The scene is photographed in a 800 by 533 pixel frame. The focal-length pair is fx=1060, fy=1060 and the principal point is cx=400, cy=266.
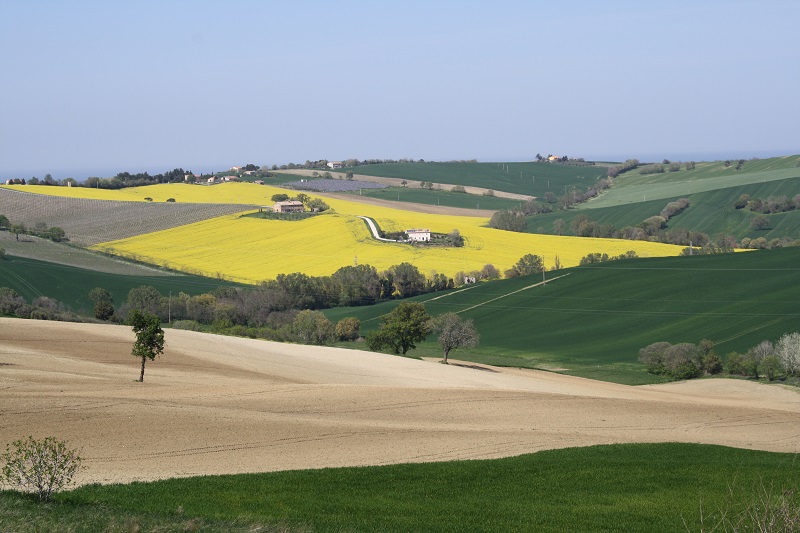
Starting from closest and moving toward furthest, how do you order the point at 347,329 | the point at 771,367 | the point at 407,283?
the point at 771,367 → the point at 347,329 → the point at 407,283

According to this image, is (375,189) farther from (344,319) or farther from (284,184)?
(344,319)

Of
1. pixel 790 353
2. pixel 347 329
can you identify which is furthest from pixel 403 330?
A: pixel 790 353

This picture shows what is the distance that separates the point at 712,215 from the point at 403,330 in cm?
7336

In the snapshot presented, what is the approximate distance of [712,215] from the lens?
426 feet

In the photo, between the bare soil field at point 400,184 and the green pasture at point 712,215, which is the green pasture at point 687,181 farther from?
the bare soil field at point 400,184

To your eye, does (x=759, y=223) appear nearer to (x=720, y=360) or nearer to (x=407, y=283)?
(x=407, y=283)

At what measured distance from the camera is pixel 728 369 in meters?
60.3

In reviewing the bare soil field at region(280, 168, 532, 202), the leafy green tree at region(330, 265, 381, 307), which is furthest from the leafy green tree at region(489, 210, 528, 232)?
the bare soil field at region(280, 168, 532, 202)

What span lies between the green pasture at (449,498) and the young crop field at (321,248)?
67.6 meters

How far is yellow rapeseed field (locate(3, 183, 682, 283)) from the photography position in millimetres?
99688

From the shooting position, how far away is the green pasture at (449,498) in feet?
64.5

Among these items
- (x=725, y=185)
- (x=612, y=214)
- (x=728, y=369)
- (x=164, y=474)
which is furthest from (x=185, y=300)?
(x=725, y=185)

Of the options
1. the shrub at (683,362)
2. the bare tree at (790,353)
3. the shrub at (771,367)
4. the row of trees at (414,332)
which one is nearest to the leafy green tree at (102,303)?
the row of trees at (414,332)

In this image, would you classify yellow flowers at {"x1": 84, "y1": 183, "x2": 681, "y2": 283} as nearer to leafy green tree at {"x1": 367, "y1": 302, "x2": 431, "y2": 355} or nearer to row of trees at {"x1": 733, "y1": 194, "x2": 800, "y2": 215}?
row of trees at {"x1": 733, "y1": 194, "x2": 800, "y2": 215}
